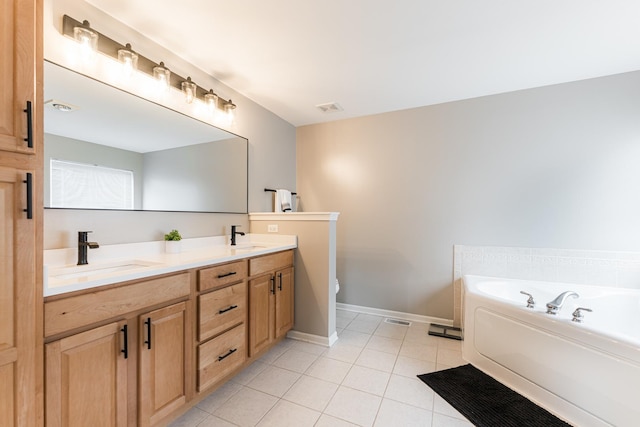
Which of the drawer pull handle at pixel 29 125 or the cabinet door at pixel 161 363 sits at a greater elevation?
the drawer pull handle at pixel 29 125

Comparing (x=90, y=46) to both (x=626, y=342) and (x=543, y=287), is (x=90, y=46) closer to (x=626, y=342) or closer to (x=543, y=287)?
(x=626, y=342)

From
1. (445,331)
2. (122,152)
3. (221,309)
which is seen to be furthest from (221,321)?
(445,331)

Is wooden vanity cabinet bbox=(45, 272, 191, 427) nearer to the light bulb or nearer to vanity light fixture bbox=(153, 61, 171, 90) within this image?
vanity light fixture bbox=(153, 61, 171, 90)

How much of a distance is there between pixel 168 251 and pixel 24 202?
1.07m

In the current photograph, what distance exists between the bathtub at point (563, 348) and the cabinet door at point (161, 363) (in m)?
2.13

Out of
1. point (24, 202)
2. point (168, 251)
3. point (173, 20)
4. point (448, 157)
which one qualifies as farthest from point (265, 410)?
point (448, 157)

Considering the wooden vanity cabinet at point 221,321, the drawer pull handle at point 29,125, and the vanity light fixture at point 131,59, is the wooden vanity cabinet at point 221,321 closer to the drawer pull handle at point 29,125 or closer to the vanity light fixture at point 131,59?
the drawer pull handle at point 29,125

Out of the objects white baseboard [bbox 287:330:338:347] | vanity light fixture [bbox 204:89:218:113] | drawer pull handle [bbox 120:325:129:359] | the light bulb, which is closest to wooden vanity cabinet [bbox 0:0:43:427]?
drawer pull handle [bbox 120:325:129:359]

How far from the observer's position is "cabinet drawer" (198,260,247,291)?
1.64 m

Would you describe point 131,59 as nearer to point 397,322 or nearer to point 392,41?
point 392,41

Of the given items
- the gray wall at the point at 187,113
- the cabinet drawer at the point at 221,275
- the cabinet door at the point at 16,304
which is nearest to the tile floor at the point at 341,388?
the cabinet drawer at the point at 221,275

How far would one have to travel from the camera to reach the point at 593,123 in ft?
8.00

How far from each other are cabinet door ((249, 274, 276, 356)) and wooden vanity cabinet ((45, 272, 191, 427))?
1.85 ft

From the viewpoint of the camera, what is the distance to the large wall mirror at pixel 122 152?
1459mm
